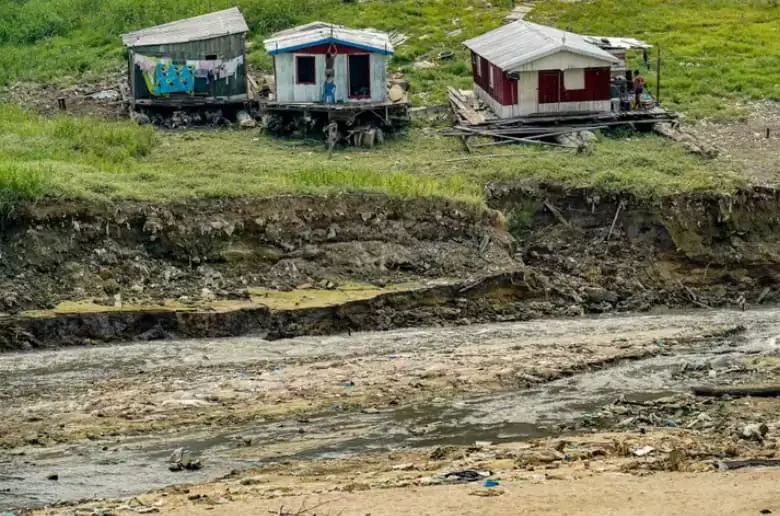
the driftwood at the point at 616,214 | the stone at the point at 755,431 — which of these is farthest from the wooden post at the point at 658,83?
the stone at the point at 755,431

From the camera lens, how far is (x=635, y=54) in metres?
54.8

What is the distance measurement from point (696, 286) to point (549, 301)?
14.2 ft

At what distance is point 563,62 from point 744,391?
1802 cm

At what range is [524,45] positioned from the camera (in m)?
47.8

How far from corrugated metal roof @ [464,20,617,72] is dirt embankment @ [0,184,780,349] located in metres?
6.18

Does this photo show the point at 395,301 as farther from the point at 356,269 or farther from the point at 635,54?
the point at 635,54

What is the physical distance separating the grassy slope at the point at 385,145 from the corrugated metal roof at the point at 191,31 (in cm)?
336


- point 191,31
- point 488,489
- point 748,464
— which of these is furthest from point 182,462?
point 191,31

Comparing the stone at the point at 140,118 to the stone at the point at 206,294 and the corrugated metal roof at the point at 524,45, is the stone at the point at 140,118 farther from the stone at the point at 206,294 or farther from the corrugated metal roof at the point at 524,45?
the stone at the point at 206,294

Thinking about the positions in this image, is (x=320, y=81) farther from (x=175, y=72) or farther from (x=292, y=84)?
(x=175, y=72)

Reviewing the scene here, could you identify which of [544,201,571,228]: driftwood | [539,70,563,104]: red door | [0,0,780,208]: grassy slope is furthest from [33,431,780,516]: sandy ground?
[539,70,563,104]: red door

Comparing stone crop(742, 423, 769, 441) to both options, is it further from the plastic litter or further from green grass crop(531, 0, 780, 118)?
green grass crop(531, 0, 780, 118)

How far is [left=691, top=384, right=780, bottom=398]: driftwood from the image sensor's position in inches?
1198

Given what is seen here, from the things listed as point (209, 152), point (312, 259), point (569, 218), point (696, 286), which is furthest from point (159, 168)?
point (696, 286)
